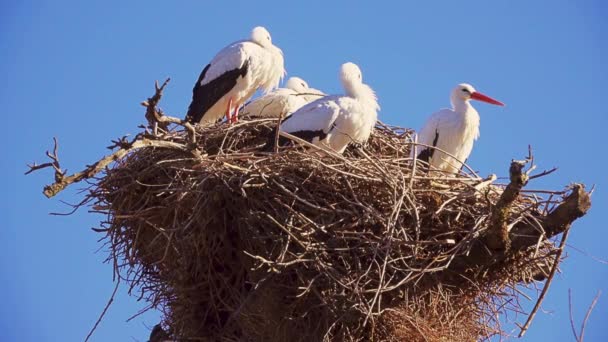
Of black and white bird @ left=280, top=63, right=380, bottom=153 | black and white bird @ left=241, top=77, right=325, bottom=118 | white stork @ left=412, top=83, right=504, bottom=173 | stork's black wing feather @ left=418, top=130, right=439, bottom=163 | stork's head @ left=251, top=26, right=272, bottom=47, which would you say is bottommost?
black and white bird @ left=280, top=63, right=380, bottom=153

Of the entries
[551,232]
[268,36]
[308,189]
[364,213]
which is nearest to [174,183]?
[308,189]

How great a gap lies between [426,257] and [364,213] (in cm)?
49

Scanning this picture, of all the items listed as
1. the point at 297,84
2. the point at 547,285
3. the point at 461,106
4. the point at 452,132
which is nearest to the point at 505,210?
the point at 547,285

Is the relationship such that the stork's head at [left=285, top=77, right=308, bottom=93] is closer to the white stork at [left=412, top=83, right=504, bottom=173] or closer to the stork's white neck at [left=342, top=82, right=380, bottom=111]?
the white stork at [left=412, top=83, right=504, bottom=173]

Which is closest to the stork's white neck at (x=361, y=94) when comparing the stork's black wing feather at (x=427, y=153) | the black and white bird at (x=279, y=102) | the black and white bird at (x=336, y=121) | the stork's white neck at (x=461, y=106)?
the black and white bird at (x=336, y=121)

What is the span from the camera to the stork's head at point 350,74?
901 centimetres

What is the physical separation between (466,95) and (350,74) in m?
1.92

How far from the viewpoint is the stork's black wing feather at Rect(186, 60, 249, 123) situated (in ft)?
35.1

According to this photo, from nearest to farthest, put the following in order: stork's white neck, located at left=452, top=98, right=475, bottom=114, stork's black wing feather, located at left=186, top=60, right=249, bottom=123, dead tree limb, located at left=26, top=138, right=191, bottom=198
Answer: dead tree limb, located at left=26, top=138, right=191, bottom=198
stork's white neck, located at left=452, top=98, right=475, bottom=114
stork's black wing feather, located at left=186, top=60, right=249, bottom=123

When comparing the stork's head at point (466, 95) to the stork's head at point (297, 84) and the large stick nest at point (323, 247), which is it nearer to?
the stork's head at point (297, 84)

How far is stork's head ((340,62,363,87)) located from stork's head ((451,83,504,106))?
5.35ft

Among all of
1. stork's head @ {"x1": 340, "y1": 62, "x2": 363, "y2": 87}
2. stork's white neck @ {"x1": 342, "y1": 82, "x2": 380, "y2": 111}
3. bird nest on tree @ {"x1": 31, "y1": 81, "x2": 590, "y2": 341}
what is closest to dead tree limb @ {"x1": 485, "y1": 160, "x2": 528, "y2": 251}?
bird nest on tree @ {"x1": 31, "y1": 81, "x2": 590, "y2": 341}

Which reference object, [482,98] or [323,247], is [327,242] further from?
[482,98]

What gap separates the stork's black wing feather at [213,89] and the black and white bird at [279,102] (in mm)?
314
